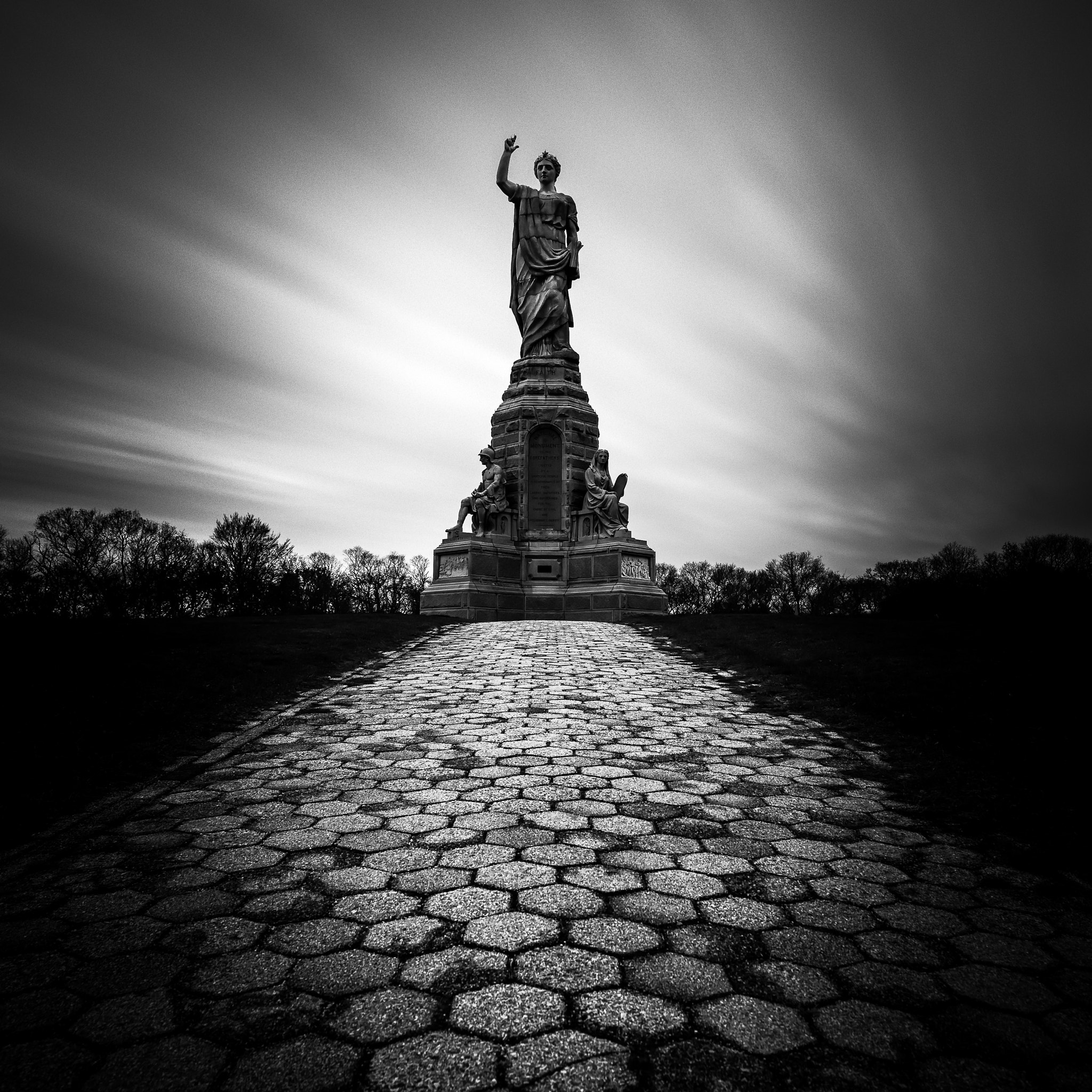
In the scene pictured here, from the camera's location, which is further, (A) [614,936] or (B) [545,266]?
(B) [545,266]

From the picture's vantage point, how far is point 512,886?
345 cm

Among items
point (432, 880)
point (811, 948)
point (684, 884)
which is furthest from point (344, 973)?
point (811, 948)

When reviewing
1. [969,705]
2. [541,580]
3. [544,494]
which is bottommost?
[969,705]

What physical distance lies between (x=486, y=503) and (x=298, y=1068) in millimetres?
23023

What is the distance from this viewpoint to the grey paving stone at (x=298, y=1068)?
2.07 meters

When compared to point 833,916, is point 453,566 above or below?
above

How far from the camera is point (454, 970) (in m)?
2.70

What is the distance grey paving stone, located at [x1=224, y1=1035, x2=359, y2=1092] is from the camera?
2066mm

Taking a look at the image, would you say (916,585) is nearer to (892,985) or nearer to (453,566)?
(453,566)

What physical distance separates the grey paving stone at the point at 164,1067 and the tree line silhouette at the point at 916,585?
48.4 feet

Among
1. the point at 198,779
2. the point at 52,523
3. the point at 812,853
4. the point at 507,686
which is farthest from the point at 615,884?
the point at 52,523

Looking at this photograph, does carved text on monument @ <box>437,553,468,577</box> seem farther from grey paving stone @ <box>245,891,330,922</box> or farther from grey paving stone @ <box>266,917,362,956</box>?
grey paving stone @ <box>266,917,362,956</box>

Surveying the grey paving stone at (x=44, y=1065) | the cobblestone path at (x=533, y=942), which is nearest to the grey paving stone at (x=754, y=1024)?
the cobblestone path at (x=533, y=942)

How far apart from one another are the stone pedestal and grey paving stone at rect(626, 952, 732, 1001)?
19.5m
